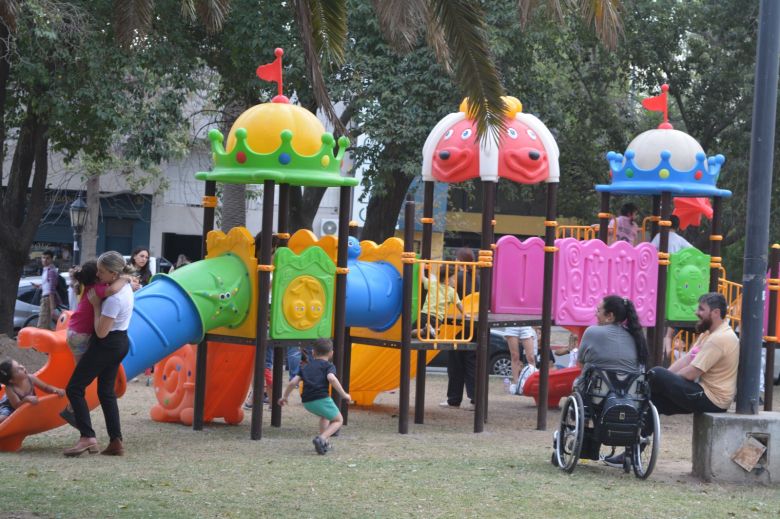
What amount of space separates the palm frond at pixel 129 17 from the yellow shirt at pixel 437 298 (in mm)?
4764

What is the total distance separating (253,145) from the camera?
1105cm

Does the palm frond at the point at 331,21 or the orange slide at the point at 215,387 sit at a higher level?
the palm frond at the point at 331,21

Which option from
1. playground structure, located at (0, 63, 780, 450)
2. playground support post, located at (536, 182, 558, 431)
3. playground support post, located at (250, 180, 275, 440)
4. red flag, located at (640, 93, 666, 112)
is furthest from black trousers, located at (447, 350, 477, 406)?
playground support post, located at (250, 180, 275, 440)

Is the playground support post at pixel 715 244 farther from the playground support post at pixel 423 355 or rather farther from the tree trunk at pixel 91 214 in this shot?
the tree trunk at pixel 91 214

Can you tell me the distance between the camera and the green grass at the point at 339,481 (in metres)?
7.16

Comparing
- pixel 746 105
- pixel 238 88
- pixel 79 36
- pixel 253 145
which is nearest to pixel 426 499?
pixel 253 145

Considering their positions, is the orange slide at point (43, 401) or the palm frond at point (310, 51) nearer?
the palm frond at point (310, 51)

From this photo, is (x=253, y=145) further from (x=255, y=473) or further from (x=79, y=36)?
(x=79, y=36)

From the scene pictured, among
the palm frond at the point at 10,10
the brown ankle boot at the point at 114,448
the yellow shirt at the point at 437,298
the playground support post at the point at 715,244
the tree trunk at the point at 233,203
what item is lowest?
the brown ankle boot at the point at 114,448

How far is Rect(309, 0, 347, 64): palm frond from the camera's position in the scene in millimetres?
9312

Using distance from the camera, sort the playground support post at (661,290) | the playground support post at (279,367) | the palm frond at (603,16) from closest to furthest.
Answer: the palm frond at (603,16), the playground support post at (279,367), the playground support post at (661,290)

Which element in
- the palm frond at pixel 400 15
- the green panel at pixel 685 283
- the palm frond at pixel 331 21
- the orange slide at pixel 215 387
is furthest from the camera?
the green panel at pixel 685 283

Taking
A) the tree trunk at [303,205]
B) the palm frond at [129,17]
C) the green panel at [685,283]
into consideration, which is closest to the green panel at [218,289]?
the palm frond at [129,17]

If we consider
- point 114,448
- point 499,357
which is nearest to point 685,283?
point 499,357
